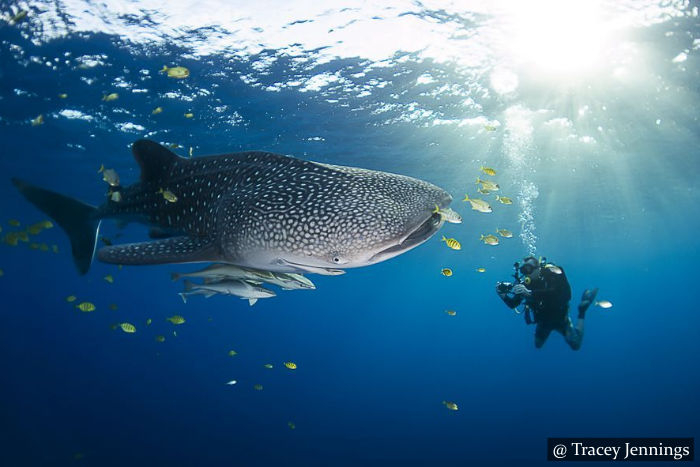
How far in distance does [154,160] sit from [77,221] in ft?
3.51

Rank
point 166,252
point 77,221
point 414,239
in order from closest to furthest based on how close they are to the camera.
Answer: point 414,239, point 166,252, point 77,221

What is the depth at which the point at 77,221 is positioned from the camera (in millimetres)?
3959

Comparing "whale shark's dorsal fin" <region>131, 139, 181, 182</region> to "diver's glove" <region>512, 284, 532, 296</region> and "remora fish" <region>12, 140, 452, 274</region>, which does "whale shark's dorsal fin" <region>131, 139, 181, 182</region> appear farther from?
"diver's glove" <region>512, 284, 532, 296</region>

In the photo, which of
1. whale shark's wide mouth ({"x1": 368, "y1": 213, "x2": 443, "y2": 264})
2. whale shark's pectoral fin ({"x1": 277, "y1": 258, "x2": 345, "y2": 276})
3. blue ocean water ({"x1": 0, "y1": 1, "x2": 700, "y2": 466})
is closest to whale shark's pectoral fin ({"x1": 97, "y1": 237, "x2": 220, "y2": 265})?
whale shark's pectoral fin ({"x1": 277, "y1": 258, "x2": 345, "y2": 276})

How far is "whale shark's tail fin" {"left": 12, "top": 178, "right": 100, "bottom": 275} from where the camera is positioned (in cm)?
377

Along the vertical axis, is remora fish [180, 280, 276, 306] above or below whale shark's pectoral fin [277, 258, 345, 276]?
below

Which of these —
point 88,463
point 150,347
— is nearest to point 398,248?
point 88,463

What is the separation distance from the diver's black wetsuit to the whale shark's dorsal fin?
893cm

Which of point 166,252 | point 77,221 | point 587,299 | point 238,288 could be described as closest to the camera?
point 166,252

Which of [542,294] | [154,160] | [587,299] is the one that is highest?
[154,160]

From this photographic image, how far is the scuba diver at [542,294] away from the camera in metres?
10.2

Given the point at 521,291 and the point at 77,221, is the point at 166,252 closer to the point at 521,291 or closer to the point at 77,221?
the point at 77,221

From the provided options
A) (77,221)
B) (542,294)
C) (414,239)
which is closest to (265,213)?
(414,239)
